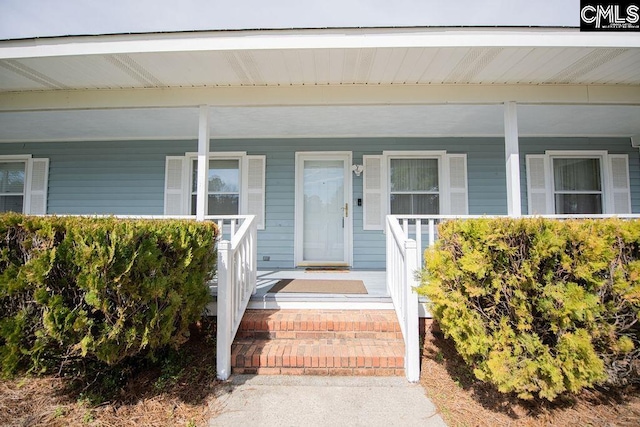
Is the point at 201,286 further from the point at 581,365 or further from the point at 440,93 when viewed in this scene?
the point at 440,93

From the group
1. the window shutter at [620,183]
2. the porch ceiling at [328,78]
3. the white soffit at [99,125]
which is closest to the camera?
the porch ceiling at [328,78]

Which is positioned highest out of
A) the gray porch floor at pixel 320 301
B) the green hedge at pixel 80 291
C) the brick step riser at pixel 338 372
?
the green hedge at pixel 80 291

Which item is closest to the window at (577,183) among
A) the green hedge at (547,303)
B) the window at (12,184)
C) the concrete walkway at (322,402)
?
the green hedge at (547,303)

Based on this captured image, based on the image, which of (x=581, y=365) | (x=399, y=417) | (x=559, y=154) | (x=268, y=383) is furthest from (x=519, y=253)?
(x=559, y=154)

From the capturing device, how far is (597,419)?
1977 mm

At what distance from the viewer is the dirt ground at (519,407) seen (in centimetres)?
197

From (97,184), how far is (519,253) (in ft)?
21.9

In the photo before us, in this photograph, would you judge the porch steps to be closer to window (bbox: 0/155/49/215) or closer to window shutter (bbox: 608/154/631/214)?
window shutter (bbox: 608/154/631/214)

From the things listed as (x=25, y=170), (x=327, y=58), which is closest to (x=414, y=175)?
(x=327, y=58)

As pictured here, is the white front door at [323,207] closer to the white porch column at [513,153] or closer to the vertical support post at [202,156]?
the vertical support post at [202,156]

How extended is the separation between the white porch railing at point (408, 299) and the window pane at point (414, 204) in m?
2.47

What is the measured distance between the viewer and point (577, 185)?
551cm

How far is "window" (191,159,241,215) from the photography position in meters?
5.64

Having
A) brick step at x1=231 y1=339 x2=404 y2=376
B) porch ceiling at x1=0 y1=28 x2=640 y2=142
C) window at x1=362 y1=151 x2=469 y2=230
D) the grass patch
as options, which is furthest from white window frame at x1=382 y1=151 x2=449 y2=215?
the grass patch
